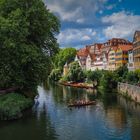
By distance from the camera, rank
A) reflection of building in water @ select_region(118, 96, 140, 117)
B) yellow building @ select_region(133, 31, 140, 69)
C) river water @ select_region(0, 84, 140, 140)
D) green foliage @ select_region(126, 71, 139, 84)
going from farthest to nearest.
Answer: yellow building @ select_region(133, 31, 140, 69) < green foliage @ select_region(126, 71, 139, 84) < reflection of building in water @ select_region(118, 96, 140, 117) < river water @ select_region(0, 84, 140, 140)

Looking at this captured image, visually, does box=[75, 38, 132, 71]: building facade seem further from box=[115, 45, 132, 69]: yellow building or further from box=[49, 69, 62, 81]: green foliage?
box=[49, 69, 62, 81]: green foliage

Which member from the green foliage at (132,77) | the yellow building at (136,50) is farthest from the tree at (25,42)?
the yellow building at (136,50)

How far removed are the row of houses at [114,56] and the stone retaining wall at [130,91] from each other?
1311 centimetres

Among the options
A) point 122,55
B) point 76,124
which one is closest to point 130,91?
point 76,124

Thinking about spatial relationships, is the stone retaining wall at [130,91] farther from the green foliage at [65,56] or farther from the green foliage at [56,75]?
the green foliage at [65,56]

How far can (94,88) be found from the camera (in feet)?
246

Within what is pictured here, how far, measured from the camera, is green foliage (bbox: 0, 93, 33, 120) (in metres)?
34.4

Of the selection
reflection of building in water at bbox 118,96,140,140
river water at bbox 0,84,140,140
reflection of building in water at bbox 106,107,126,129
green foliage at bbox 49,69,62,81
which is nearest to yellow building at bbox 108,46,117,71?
green foliage at bbox 49,69,62,81

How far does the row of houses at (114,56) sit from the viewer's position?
74312 mm

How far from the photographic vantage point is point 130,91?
5406 cm

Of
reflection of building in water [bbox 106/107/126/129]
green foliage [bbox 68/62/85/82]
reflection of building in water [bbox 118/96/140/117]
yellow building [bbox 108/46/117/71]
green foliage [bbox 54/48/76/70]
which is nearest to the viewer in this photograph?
reflection of building in water [bbox 106/107/126/129]

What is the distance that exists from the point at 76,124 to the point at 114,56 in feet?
197

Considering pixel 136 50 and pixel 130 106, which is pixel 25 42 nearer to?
pixel 130 106

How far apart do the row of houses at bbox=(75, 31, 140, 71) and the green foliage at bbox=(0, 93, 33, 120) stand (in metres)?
40.0
